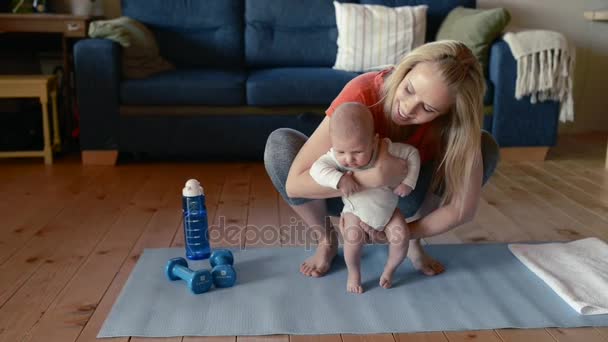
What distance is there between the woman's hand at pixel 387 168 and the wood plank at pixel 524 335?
0.44m

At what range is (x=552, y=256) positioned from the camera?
184cm

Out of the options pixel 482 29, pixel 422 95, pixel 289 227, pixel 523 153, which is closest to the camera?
pixel 422 95

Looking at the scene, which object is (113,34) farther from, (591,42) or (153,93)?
(591,42)

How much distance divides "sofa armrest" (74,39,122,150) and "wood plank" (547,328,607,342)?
227 cm

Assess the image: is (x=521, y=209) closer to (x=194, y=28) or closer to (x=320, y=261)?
(x=320, y=261)

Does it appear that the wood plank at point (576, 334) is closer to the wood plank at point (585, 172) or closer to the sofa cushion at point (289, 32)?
the wood plank at point (585, 172)

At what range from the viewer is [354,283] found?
163 cm

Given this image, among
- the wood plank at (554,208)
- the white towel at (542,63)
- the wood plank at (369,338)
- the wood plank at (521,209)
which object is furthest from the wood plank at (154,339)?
the white towel at (542,63)

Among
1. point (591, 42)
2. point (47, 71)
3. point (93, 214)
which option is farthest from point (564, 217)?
point (47, 71)

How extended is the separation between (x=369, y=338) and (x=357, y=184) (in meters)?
0.37

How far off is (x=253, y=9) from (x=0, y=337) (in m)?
2.46

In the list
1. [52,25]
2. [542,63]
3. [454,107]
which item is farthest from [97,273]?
[542,63]

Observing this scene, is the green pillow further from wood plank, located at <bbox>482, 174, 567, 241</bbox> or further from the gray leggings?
the gray leggings

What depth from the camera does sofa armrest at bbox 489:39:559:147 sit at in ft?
9.71
